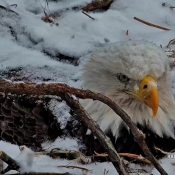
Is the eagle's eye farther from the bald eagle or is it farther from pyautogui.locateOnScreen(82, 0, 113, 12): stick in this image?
pyautogui.locateOnScreen(82, 0, 113, 12): stick

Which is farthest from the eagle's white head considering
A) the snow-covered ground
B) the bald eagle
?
the snow-covered ground

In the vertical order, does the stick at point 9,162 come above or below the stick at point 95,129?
below

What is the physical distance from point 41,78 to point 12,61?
0.94 ft

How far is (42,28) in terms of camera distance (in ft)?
12.9

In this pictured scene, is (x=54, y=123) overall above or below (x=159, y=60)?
below

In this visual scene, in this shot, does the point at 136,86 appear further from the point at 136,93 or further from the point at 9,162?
the point at 9,162

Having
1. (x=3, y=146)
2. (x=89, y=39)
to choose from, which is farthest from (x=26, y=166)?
(x=89, y=39)

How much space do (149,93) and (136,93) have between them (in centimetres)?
14

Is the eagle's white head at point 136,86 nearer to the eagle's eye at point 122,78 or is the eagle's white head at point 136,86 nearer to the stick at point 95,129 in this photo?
the eagle's eye at point 122,78

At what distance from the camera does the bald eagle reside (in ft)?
9.27

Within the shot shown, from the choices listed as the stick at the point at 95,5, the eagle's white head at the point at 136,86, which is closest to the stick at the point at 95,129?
the eagle's white head at the point at 136,86

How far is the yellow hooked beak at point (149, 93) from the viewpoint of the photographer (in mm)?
2740

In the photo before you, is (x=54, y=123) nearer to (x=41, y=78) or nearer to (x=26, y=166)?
(x=41, y=78)

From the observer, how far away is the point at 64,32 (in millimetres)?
3986
